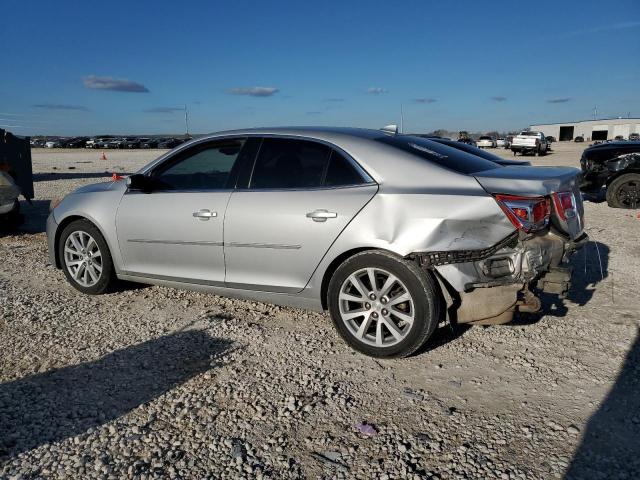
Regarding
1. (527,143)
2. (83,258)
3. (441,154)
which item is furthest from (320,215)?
(527,143)

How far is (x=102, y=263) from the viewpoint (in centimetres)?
500

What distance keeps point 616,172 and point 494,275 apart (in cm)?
899

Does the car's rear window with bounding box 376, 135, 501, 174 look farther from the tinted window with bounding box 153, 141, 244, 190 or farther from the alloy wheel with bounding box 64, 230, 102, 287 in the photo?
the alloy wheel with bounding box 64, 230, 102, 287

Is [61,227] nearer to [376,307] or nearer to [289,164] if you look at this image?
[289,164]

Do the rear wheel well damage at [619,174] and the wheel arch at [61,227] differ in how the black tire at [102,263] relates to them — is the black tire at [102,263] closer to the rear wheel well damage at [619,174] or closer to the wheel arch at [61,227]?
the wheel arch at [61,227]

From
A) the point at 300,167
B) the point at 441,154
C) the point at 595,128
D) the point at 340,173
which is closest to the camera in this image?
the point at 340,173

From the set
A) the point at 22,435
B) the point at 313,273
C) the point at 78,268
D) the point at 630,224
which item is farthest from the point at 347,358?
the point at 630,224

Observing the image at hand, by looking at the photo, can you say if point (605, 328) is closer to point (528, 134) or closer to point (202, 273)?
point (202, 273)

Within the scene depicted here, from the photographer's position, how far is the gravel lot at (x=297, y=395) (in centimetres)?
259

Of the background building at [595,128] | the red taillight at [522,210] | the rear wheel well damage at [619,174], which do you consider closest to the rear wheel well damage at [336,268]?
the red taillight at [522,210]

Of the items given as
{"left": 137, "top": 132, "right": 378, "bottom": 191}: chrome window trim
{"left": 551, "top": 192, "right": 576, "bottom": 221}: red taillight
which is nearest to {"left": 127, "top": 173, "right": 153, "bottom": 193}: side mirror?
{"left": 137, "top": 132, "right": 378, "bottom": 191}: chrome window trim

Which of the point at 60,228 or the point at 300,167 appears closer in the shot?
the point at 300,167

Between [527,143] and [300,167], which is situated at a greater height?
[527,143]

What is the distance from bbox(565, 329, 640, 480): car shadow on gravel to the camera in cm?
248
